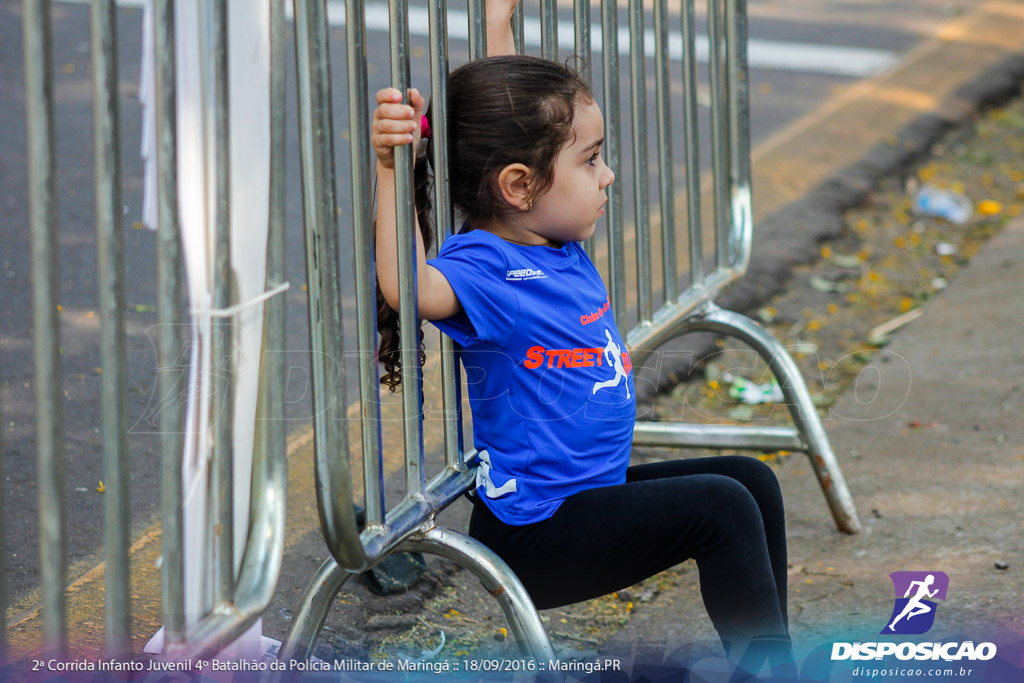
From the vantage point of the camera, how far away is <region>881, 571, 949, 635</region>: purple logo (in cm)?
218

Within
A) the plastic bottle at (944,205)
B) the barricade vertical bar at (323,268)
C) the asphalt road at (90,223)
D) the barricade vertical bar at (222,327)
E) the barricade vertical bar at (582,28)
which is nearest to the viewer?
the barricade vertical bar at (222,327)

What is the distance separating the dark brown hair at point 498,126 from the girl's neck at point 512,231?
43mm

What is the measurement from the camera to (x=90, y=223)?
12.7 ft

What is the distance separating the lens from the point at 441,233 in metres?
1.67

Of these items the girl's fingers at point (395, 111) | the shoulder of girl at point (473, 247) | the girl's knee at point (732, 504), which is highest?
the girl's fingers at point (395, 111)

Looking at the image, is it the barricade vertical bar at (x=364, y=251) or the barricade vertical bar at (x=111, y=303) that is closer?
the barricade vertical bar at (x=111, y=303)

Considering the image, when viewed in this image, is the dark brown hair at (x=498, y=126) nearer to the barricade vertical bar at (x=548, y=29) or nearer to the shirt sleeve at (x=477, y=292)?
the shirt sleeve at (x=477, y=292)

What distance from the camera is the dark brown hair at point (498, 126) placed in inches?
65.1

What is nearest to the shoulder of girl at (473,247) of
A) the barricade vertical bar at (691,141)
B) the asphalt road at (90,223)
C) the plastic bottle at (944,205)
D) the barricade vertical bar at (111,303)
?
the barricade vertical bar at (111,303)

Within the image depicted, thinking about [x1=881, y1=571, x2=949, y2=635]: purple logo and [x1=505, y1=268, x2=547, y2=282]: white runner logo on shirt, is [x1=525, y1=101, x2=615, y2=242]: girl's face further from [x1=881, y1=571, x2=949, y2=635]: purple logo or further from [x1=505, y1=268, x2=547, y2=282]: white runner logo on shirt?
[x1=881, y1=571, x2=949, y2=635]: purple logo

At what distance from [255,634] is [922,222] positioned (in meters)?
4.22

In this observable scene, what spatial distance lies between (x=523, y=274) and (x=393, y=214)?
0.89 ft

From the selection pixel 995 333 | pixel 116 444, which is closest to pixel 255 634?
pixel 116 444

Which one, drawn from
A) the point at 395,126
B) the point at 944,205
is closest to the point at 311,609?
the point at 395,126
